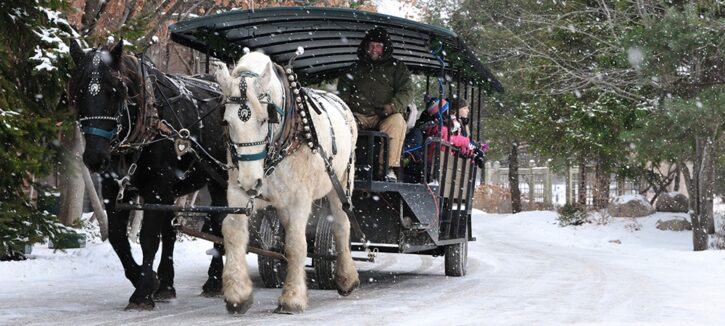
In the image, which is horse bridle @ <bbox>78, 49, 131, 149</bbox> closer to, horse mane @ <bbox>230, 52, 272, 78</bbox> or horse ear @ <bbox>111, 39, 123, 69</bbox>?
horse ear @ <bbox>111, 39, 123, 69</bbox>

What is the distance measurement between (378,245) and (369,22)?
261 cm

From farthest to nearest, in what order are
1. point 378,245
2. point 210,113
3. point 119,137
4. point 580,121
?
point 580,121, point 378,245, point 210,113, point 119,137

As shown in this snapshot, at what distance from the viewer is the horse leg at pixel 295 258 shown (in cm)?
847

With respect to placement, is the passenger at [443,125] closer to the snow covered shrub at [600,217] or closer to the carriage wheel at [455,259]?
the carriage wheel at [455,259]

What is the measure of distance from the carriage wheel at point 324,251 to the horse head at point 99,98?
2834 millimetres

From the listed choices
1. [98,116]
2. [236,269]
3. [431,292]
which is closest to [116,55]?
[98,116]

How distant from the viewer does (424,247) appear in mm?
11984

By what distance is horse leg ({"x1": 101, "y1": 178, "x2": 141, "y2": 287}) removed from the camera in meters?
8.90

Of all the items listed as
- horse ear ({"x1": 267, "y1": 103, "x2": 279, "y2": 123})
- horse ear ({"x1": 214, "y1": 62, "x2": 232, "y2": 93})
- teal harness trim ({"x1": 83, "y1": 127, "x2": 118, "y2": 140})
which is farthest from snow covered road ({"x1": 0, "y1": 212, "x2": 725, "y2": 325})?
horse ear ({"x1": 214, "y1": 62, "x2": 232, "y2": 93})

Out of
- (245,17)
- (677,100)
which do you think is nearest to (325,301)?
(245,17)

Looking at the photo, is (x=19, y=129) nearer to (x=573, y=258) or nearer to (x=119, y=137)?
(x=119, y=137)

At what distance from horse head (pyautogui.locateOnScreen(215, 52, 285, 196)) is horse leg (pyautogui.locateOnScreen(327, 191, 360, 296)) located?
2.18 m

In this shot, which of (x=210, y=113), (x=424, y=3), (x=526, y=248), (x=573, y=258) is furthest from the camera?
(x=424, y=3)

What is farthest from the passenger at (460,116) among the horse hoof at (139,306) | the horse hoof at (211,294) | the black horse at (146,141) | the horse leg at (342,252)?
the horse hoof at (139,306)
